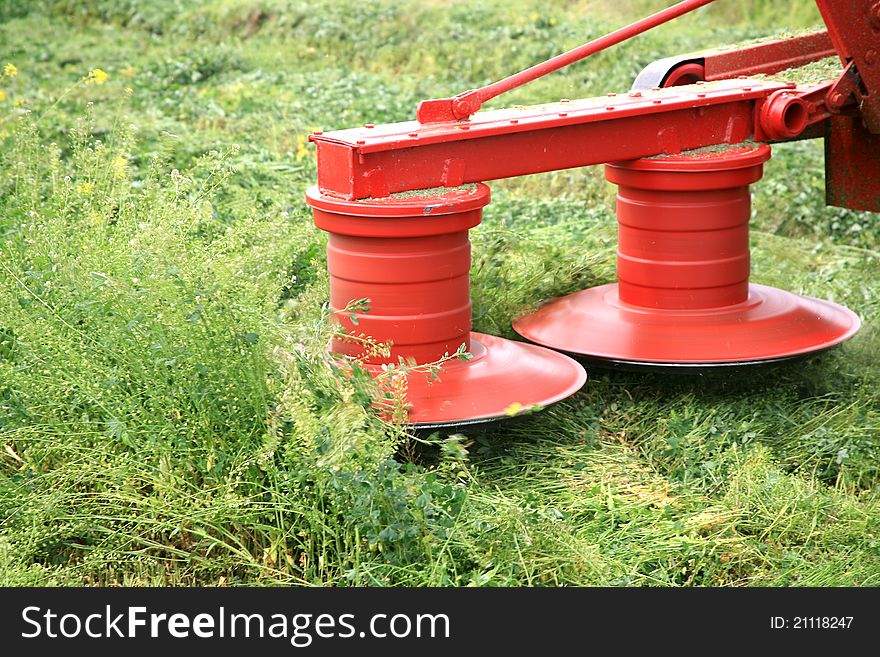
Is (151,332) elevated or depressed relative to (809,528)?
elevated

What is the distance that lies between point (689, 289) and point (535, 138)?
38.0 inches

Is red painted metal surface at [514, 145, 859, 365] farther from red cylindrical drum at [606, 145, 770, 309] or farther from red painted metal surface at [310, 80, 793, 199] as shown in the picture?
red painted metal surface at [310, 80, 793, 199]

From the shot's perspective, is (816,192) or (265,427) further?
(816,192)

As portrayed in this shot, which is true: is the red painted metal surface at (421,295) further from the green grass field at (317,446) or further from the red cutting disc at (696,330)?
the red cutting disc at (696,330)

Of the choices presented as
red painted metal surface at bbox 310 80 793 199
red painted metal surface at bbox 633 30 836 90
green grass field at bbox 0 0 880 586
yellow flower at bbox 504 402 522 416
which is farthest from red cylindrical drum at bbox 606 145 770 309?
yellow flower at bbox 504 402 522 416

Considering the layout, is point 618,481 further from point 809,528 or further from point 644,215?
point 644,215

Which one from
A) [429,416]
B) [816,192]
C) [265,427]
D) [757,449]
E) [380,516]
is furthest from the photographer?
[816,192]

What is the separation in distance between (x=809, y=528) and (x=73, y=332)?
240cm

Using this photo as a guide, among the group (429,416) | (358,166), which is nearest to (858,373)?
(429,416)

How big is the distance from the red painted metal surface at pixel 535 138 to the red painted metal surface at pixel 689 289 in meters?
0.12

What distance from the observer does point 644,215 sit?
4.61 meters

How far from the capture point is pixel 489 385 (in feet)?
13.1

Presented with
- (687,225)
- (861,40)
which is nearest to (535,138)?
(687,225)

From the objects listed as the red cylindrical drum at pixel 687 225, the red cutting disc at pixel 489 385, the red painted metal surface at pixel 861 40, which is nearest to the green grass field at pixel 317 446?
the red cutting disc at pixel 489 385
